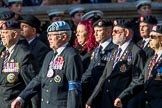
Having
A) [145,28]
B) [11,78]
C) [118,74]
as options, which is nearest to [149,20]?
[145,28]

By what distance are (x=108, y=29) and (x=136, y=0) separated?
444 cm

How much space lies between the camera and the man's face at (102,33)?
11.9 meters

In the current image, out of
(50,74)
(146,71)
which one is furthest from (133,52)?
(50,74)

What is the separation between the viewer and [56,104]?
10.6m

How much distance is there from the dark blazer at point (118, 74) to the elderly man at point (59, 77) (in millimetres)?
779

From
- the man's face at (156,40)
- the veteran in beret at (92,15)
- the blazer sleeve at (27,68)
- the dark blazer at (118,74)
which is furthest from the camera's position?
the veteran in beret at (92,15)

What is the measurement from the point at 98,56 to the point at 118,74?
2.18 ft

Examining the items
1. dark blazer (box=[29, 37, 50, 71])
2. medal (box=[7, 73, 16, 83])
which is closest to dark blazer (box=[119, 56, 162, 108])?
medal (box=[7, 73, 16, 83])

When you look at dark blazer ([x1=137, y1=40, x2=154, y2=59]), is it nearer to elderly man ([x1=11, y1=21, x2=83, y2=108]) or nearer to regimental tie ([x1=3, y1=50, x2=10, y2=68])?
elderly man ([x1=11, y1=21, x2=83, y2=108])

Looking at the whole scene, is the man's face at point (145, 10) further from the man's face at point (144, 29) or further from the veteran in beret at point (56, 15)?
the man's face at point (144, 29)

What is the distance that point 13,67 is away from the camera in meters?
11.4

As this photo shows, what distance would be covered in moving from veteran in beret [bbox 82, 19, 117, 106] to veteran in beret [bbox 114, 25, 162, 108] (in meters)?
0.86

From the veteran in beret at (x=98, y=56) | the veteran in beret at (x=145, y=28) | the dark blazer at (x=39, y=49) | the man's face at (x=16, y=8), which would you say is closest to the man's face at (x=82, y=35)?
the veteran in beret at (x=98, y=56)

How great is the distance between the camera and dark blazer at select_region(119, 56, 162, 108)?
10766mm
